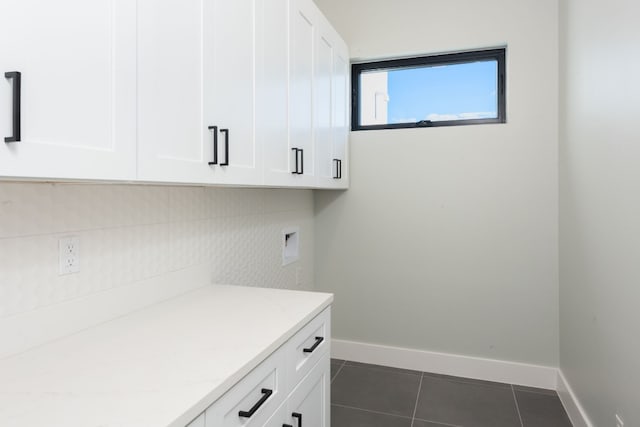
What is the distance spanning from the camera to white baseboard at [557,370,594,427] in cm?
198

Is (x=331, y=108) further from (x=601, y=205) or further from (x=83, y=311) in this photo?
(x=83, y=311)

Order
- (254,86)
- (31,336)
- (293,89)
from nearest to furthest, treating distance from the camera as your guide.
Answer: (31,336)
(254,86)
(293,89)

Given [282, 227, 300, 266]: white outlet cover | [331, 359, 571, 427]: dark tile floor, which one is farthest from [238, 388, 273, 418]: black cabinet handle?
[282, 227, 300, 266]: white outlet cover

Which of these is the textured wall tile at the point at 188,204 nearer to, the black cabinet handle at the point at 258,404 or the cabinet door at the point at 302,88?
the cabinet door at the point at 302,88

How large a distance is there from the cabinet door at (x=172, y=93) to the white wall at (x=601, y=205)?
4.77 feet

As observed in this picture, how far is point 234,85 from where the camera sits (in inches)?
54.7

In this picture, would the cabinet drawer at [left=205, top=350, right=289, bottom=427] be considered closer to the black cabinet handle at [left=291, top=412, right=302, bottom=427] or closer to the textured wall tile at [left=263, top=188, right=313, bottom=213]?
the black cabinet handle at [left=291, top=412, right=302, bottom=427]

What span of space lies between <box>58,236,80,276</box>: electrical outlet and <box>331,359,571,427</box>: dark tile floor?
5.15 feet

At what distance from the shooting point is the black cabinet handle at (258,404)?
0.99 metres

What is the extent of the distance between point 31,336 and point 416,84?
2.66 m

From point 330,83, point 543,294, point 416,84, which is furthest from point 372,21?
point 543,294

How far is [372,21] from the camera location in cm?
289

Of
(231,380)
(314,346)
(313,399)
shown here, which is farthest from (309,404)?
(231,380)

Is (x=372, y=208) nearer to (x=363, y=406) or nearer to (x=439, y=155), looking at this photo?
(x=439, y=155)
